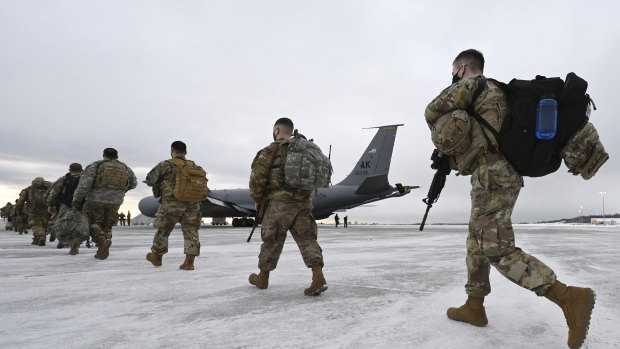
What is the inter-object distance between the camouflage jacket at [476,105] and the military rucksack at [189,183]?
380 centimetres

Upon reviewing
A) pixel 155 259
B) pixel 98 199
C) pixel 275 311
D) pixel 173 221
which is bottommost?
pixel 275 311

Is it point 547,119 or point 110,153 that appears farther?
point 110,153

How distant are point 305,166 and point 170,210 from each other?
267 cm

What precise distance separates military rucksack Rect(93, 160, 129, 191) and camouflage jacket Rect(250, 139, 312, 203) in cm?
412

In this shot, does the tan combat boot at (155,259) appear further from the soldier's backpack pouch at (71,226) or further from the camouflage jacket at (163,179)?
the soldier's backpack pouch at (71,226)

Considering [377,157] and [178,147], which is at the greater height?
[377,157]

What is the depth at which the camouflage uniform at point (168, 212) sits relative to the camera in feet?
16.7

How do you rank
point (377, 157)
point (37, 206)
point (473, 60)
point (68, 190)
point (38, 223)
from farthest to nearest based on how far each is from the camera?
point (377, 157)
point (37, 206)
point (38, 223)
point (68, 190)
point (473, 60)

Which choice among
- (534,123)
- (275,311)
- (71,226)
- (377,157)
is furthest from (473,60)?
(377,157)

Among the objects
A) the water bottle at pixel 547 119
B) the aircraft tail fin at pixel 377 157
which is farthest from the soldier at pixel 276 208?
the aircraft tail fin at pixel 377 157

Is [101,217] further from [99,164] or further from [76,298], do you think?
[76,298]

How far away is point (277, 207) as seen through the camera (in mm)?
3494

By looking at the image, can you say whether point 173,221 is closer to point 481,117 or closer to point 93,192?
point 93,192

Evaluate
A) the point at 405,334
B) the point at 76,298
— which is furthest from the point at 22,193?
the point at 405,334
